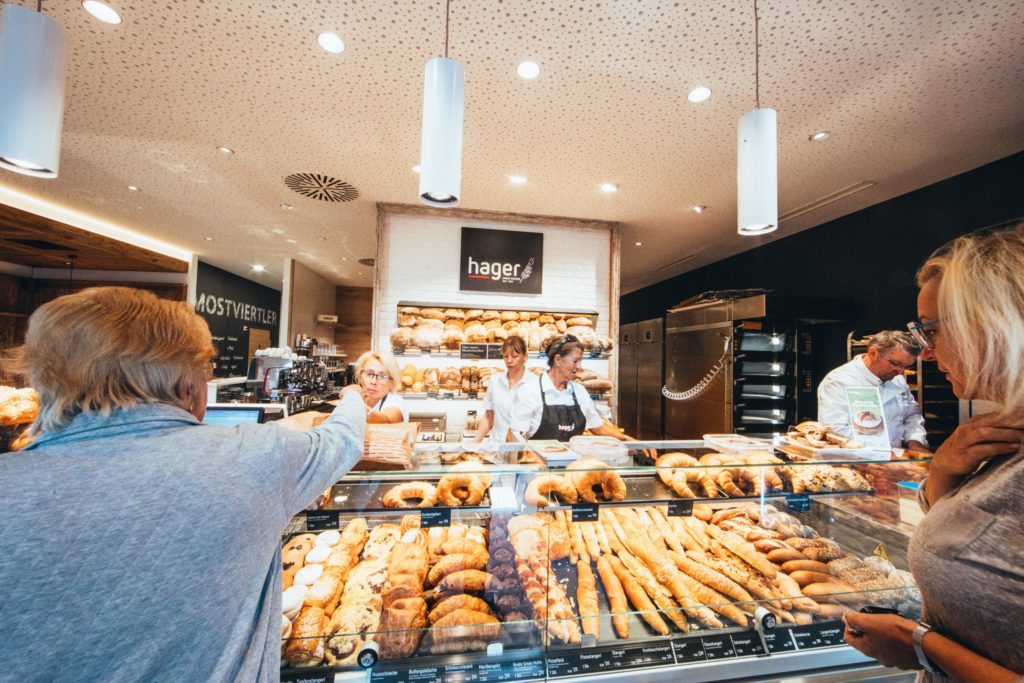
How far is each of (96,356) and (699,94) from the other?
308 cm

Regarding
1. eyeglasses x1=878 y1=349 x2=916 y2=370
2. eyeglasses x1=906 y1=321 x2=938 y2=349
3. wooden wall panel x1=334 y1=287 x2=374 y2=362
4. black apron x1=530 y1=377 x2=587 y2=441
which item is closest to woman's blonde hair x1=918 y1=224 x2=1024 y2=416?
eyeglasses x1=906 y1=321 x2=938 y2=349

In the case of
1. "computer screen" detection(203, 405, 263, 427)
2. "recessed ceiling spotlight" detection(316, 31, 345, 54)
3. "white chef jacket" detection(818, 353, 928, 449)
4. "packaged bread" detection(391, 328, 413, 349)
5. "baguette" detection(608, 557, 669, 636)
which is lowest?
"baguette" detection(608, 557, 669, 636)

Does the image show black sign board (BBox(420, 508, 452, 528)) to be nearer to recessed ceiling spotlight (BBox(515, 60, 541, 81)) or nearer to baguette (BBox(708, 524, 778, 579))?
baguette (BBox(708, 524, 778, 579))

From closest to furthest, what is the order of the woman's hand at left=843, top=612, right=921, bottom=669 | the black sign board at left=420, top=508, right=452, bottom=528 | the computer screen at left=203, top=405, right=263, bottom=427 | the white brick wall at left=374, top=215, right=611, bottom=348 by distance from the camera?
the woman's hand at left=843, top=612, right=921, bottom=669 < the black sign board at left=420, top=508, right=452, bottom=528 < the computer screen at left=203, top=405, right=263, bottom=427 < the white brick wall at left=374, top=215, right=611, bottom=348

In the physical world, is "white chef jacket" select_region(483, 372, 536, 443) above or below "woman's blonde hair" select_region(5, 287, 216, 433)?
below

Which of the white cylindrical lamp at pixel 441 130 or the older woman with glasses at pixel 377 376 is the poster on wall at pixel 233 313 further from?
the white cylindrical lamp at pixel 441 130

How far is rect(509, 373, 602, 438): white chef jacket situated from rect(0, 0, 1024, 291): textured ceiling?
185 cm

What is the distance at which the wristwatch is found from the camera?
90 cm

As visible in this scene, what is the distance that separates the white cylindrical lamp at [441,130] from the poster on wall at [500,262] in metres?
2.94

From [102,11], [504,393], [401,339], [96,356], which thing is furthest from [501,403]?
[102,11]

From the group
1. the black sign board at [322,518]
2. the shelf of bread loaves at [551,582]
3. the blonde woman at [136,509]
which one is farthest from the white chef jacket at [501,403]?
the blonde woman at [136,509]

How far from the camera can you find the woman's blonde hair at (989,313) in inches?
33.1

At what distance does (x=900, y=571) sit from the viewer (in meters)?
1.53

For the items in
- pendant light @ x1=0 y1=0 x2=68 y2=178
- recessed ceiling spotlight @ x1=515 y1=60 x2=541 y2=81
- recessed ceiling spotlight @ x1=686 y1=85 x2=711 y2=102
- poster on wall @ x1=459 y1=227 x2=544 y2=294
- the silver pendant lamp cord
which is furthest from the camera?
poster on wall @ x1=459 y1=227 x2=544 y2=294
